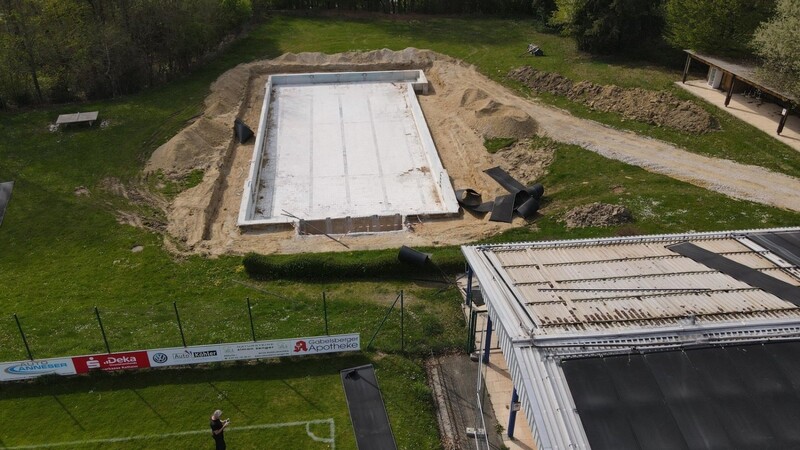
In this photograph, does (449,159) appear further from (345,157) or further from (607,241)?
(607,241)

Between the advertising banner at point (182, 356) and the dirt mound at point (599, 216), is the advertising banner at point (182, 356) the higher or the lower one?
the lower one

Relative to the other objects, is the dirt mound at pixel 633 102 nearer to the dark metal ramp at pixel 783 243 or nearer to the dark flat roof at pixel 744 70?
the dark flat roof at pixel 744 70

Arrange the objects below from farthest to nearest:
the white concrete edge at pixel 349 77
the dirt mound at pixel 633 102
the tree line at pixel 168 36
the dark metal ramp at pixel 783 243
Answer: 1. the white concrete edge at pixel 349 77
2. the tree line at pixel 168 36
3. the dirt mound at pixel 633 102
4. the dark metal ramp at pixel 783 243

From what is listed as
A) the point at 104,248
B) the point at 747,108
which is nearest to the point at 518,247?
the point at 104,248

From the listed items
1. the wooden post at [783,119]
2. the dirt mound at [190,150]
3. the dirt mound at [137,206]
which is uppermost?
the wooden post at [783,119]

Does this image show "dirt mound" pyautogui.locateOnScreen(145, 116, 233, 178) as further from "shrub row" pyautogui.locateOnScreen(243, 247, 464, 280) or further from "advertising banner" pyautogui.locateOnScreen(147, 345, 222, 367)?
"advertising banner" pyautogui.locateOnScreen(147, 345, 222, 367)

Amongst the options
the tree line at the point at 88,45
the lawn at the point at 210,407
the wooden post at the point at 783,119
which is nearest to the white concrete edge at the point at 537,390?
the lawn at the point at 210,407
